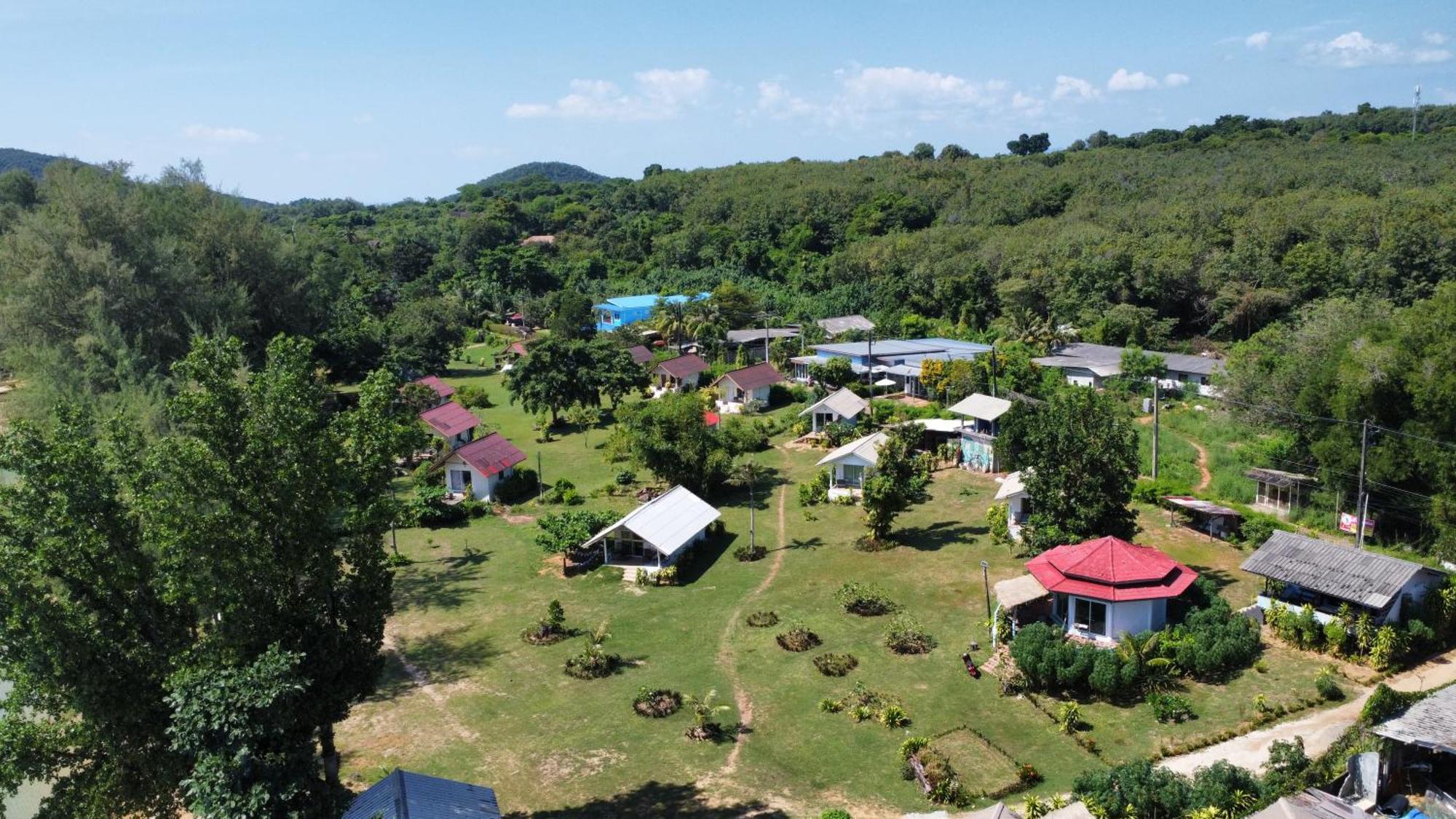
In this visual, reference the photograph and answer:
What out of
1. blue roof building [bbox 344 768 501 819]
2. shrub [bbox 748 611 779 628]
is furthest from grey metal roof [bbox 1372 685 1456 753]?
blue roof building [bbox 344 768 501 819]

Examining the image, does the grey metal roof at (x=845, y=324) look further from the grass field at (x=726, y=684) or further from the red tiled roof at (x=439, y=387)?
the grass field at (x=726, y=684)

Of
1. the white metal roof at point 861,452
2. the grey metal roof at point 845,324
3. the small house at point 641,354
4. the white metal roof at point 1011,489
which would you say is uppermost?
the grey metal roof at point 845,324

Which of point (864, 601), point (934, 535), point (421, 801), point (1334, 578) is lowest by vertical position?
point (934, 535)

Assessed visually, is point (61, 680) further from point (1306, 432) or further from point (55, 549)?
point (1306, 432)

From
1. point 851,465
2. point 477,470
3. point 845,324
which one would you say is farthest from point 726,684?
point 845,324

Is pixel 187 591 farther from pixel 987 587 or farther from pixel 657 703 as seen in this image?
pixel 987 587

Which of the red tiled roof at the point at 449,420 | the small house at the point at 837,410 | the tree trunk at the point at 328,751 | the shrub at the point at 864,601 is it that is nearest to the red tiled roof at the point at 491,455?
the red tiled roof at the point at 449,420
